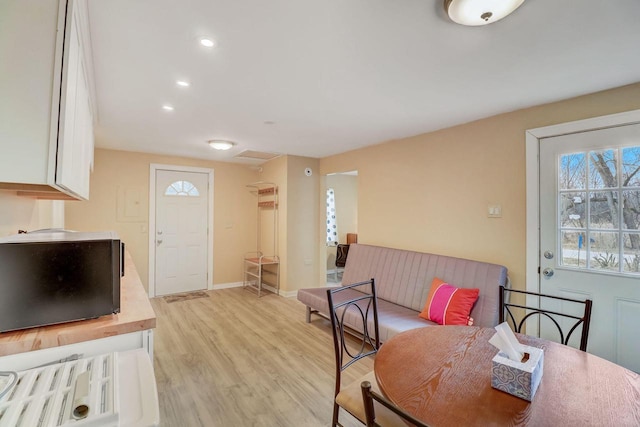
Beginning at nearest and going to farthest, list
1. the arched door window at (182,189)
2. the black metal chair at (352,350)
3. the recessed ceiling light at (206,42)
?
1. the black metal chair at (352,350)
2. the recessed ceiling light at (206,42)
3. the arched door window at (182,189)

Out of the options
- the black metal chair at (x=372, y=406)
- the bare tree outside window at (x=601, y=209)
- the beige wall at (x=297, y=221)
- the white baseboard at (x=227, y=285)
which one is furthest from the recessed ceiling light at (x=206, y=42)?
the white baseboard at (x=227, y=285)

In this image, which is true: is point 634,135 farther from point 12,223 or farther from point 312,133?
point 12,223

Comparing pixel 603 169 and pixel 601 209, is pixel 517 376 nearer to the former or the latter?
pixel 601 209

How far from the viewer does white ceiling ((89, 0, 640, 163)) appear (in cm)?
144

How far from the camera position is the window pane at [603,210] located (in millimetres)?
2229

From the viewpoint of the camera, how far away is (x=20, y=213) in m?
1.58

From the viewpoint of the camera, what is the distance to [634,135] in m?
2.13

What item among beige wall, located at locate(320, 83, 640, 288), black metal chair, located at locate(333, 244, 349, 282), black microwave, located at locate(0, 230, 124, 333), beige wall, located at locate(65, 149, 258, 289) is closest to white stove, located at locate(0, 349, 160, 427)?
black microwave, located at locate(0, 230, 124, 333)

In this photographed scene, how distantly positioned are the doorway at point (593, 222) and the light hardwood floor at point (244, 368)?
1.84 metres

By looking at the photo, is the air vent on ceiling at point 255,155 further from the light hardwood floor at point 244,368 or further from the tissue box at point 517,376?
the tissue box at point 517,376

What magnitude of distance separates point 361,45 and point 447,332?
1.69 m

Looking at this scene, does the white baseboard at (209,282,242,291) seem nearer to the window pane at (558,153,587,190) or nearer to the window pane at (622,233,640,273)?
the window pane at (558,153,587,190)

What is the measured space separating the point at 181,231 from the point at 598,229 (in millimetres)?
5316

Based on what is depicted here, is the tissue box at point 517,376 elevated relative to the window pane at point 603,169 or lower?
lower
